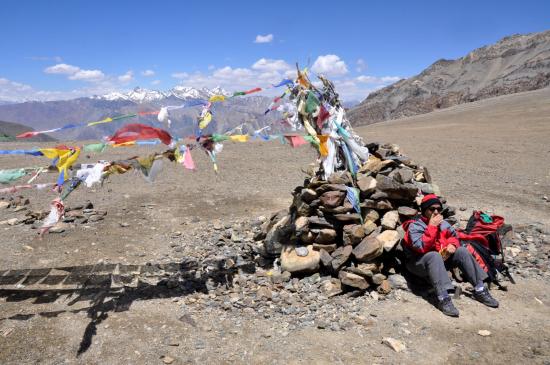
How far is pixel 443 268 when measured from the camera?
18.9ft

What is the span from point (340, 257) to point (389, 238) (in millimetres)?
844

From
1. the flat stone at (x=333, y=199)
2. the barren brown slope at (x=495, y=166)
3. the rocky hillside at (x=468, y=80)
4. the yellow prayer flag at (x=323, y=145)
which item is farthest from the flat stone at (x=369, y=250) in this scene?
the rocky hillside at (x=468, y=80)

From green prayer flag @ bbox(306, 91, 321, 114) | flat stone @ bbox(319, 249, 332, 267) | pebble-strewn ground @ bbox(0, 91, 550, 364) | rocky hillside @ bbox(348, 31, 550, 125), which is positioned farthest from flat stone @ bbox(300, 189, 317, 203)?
rocky hillside @ bbox(348, 31, 550, 125)

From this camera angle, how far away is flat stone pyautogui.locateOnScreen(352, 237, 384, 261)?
619cm

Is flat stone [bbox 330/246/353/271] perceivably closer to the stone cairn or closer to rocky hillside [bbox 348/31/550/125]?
the stone cairn

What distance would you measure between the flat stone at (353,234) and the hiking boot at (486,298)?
1.85m

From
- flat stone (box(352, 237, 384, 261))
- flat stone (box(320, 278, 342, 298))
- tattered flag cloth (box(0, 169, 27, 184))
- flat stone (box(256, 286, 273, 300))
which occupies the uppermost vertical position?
tattered flag cloth (box(0, 169, 27, 184))

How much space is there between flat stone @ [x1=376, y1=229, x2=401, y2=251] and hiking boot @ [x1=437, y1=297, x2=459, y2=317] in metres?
1.10

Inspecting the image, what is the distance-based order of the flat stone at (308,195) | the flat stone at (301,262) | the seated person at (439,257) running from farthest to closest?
the flat stone at (308,195) → the flat stone at (301,262) → the seated person at (439,257)

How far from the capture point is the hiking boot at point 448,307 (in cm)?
549

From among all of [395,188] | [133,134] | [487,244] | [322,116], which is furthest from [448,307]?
[133,134]

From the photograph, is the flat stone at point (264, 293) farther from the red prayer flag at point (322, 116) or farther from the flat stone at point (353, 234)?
the red prayer flag at point (322, 116)

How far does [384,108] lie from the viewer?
95.2 m

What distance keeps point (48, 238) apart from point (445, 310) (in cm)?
787
